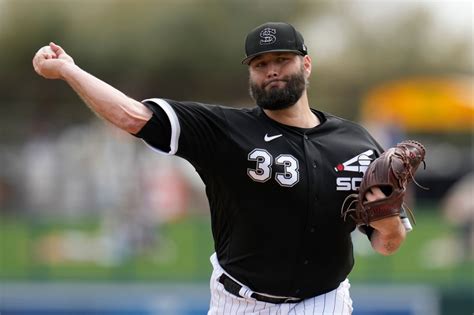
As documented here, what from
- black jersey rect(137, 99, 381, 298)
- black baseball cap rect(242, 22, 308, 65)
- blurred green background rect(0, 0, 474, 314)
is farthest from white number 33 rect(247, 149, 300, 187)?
blurred green background rect(0, 0, 474, 314)

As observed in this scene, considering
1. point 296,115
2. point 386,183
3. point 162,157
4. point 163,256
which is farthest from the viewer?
point 162,157

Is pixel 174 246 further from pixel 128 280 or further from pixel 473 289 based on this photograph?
pixel 473 289

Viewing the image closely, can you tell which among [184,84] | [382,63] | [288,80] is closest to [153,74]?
[184,84]

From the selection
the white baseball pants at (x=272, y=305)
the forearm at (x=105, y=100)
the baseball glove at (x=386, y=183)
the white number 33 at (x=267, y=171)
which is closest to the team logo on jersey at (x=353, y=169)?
the baseball glove at (x=386, y=183)

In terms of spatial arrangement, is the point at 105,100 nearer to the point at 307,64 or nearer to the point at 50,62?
the point at 50,62

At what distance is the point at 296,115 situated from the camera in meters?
4.61

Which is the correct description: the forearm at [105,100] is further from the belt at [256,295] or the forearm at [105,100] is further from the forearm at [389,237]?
the forearm at [389,237]

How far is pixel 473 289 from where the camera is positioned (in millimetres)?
10672

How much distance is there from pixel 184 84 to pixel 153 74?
3.36 feet

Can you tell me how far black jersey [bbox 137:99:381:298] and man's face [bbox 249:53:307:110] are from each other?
0.46 feet

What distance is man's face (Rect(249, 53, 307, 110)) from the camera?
442cm

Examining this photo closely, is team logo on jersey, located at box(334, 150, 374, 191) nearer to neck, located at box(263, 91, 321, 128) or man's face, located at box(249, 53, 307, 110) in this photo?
neck, located at box(263, 91, 321, 128)

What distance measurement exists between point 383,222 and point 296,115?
2.19 ft

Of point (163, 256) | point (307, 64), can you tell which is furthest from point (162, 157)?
point (307, 64)
